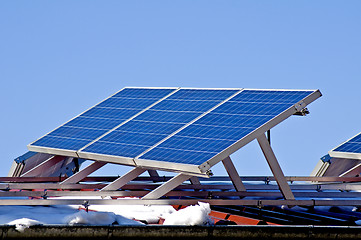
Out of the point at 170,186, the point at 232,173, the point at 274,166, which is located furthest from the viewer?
the point at 232,173

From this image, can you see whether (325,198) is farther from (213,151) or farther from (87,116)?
(87,116)

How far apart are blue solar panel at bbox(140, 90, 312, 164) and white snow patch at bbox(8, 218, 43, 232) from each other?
13.1 feet

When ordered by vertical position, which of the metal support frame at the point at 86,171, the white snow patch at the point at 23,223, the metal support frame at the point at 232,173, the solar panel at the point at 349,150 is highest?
the metal support frame at the point at 86,171

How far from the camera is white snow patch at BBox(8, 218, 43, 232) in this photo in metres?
16.0

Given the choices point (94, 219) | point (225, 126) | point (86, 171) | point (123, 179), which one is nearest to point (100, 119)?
point (86, 171)

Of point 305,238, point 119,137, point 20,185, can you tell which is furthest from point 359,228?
point 20,185

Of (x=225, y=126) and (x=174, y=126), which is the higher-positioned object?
(x=174, y=126)

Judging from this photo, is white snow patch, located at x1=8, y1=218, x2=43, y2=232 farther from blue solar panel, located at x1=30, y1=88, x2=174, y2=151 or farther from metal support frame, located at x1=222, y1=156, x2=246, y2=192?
blue solar panel, located at x1=30, y1=88, x2=174, y2=151

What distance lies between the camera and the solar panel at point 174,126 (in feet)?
61.8

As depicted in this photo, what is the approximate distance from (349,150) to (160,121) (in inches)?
254

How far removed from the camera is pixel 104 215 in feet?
55.8

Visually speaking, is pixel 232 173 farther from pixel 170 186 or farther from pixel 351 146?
pixel 351 146

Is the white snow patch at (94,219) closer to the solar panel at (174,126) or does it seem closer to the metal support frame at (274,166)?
the solar panel at (174,126)

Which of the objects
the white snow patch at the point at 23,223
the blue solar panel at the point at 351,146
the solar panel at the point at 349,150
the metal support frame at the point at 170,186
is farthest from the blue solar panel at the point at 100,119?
the white snow patch at the point at 23,223
